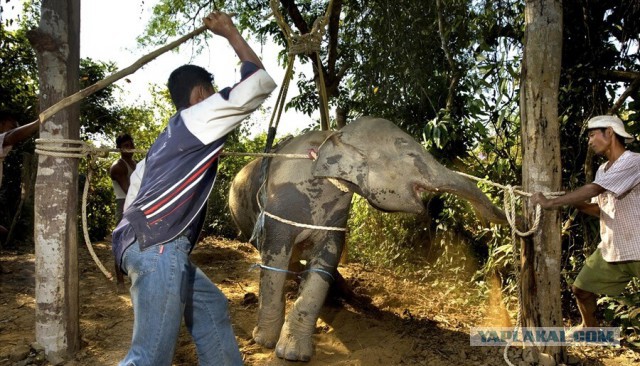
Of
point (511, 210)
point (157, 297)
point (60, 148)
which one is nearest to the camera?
point (157, 297)

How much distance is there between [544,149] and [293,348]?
2265 millimetres

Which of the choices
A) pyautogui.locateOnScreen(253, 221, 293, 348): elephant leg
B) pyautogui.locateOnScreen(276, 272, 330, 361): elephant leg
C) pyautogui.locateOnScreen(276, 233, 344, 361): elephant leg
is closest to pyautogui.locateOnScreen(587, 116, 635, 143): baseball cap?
pyautogui.locateOnScreen(276, 233, 344, 361): elephant leg

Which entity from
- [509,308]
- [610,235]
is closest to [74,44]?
[610,235]

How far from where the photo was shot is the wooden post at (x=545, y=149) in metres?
3.32

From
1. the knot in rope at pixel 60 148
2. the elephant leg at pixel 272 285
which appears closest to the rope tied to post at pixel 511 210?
the elephant leg at pixel 272 285

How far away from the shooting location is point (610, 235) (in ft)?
11.7

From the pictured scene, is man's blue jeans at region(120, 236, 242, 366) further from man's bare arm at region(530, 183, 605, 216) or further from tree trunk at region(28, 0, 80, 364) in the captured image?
man's bare arm at region(530, 183, 605, 216)

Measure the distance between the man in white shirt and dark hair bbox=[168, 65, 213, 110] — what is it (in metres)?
2.27

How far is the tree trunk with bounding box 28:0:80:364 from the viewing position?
11.0 ft

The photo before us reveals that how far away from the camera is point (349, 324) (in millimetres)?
4719

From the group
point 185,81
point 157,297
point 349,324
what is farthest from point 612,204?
point 157,297

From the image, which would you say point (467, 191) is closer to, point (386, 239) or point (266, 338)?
Answer: point (266, 338)

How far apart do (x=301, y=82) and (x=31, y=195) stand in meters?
5.28

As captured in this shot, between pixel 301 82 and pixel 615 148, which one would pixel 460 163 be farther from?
pixel 301 82
